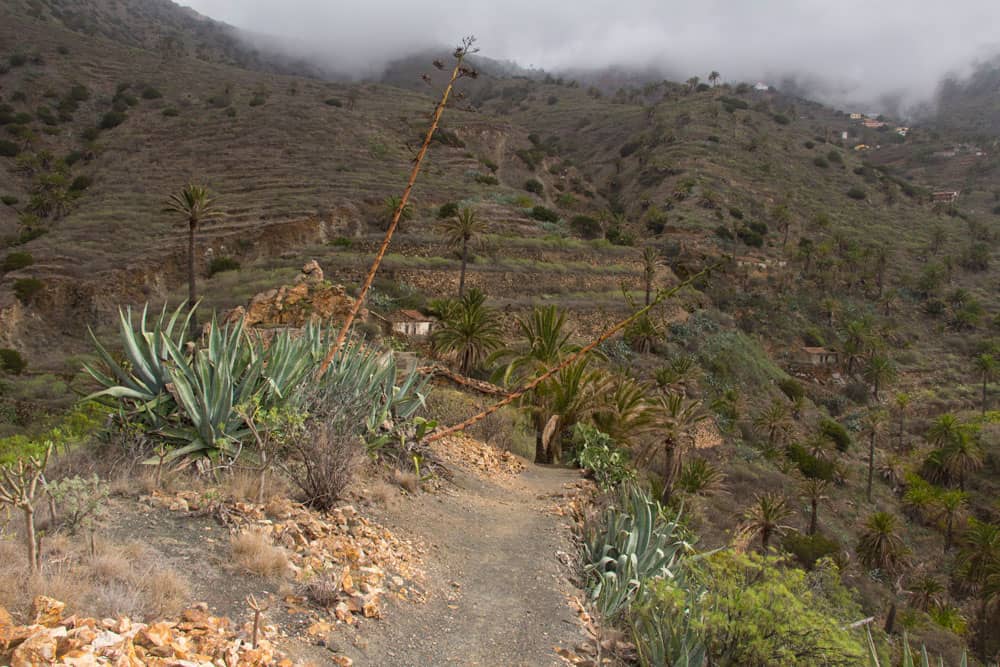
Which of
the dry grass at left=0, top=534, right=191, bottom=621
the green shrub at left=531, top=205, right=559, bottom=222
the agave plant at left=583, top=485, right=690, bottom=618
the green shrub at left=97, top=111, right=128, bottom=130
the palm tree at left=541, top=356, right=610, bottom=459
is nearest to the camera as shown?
the dry grass at left=0, top=534, right=191, bottom=621

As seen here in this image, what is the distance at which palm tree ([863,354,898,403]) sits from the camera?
46.5m

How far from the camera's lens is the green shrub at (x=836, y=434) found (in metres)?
39.8

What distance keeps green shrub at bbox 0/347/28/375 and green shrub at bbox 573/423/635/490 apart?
21643 millimetres

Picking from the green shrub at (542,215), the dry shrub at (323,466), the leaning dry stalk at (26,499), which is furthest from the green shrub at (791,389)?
the leaning dry stalk at (26,499)

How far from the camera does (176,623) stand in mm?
3326

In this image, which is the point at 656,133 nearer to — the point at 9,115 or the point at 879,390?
the point at 879,390

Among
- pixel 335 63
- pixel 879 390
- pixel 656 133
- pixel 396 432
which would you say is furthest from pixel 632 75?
pixel 396 432

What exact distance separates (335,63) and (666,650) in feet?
530

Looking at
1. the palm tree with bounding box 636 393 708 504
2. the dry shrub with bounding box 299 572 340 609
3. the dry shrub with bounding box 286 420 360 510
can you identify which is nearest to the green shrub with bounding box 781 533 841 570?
the palm tree with bounding box 636 393 708 504

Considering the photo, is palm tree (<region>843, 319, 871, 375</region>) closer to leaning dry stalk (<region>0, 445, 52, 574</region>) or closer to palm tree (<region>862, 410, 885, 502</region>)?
palm tree (<region>862, 410, 885, 502</region>)

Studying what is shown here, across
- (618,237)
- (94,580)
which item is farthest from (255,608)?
(618,237)

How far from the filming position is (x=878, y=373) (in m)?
46.7

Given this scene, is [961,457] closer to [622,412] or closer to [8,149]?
[622,412]

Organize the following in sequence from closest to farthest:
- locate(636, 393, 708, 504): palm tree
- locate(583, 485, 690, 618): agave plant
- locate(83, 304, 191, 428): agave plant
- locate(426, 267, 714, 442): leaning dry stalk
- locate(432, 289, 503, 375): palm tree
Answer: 1. locate(426, 267, 714, 442): leaning dry stalk
2. locate(83, 304, 191, 428): agave plant
3. locate(583, 485, 690, 618): agave plant
4. locate(636, 393, 708, 504): palm tree
5. locate(432, 289, 503, 375): palm tree
